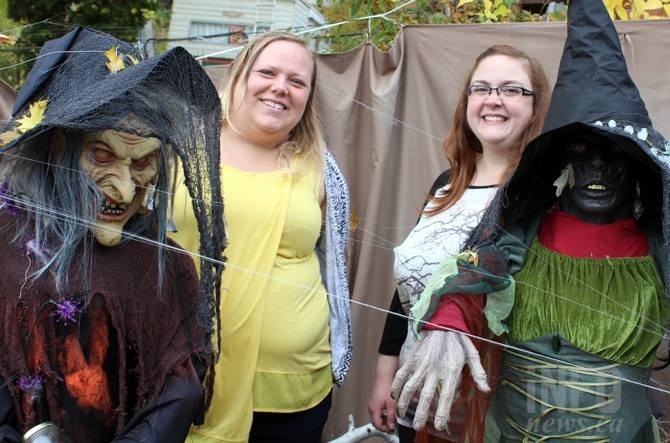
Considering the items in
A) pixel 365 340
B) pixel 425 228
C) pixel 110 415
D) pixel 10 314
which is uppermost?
pixel 425 228

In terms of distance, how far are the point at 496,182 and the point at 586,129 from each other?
1.17 feet

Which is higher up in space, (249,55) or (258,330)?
(249,55)

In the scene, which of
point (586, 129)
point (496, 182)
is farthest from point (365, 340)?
point (586, 129)

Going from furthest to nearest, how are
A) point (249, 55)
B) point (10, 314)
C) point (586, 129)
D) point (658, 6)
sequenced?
point (658, 6)
point (249, 55)
point (586, 129)
point (10, 314)

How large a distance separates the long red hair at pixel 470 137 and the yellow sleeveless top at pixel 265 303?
0.39m

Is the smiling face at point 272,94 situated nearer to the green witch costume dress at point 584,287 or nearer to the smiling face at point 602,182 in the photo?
the green witch costume dress at point 584,287

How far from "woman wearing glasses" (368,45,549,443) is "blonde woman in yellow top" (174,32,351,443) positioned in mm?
246

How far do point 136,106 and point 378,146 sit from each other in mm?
1845

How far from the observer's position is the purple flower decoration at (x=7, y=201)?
147cm

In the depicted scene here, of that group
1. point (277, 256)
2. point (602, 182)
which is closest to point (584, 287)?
point (602, 182)

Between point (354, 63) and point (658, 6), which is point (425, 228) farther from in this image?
point (658, 6)

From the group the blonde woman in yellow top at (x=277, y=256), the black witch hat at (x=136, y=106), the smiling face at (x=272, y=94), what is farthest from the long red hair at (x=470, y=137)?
the black witch hat at (x=136, y=106)

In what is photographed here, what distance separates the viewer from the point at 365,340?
3.12 metres

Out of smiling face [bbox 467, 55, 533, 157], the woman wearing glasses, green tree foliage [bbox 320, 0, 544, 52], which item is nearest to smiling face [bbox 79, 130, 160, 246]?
the woman wearing glasses
